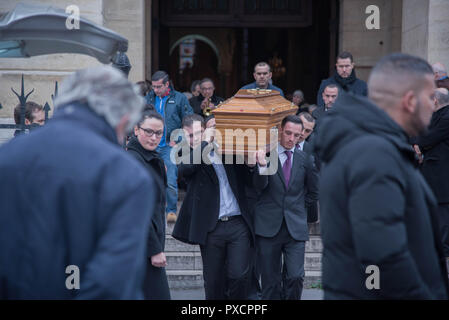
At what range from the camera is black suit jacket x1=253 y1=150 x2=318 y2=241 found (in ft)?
18.8

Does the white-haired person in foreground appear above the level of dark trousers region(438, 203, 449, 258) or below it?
above

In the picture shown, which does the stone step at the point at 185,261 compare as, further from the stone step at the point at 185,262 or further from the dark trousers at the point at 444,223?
the dark trousers at the point at 444,223

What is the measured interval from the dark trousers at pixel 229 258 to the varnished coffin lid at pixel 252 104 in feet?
2.89

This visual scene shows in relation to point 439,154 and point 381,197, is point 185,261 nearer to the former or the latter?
point 439,154

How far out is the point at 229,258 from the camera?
569 centimetres

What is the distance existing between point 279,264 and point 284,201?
1.74 feet

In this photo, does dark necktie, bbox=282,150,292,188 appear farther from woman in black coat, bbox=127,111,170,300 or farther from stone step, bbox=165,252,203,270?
stone step, bbox=165,252,203,270

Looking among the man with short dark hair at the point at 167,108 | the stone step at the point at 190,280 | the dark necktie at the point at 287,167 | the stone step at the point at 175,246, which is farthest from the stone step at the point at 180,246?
the dark necktie at the point at 287,167

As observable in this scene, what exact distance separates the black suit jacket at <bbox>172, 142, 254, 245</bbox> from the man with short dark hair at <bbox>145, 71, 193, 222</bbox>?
8.06ft

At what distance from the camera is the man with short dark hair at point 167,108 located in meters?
8.31

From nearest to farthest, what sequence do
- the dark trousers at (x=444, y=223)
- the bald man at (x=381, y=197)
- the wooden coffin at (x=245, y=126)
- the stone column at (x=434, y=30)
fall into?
the bald man at (x=381, y=197) → the wooden coffin at (x=245, y=126) → the dark trousers at (x=444, y=223) → the stone column at (x=434, y=30)

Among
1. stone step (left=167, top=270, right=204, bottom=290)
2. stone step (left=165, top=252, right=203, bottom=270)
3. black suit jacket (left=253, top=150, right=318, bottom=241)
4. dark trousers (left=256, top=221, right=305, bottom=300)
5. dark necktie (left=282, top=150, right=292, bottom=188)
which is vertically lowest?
stone step (left=167, top=270, right=204, bottom=290)

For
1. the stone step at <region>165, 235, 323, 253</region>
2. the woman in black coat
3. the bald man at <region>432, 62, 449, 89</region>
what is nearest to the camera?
the woman in black coat

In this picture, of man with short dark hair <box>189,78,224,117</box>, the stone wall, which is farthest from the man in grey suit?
man with short dark hair <box>189,78,224,117</box>
